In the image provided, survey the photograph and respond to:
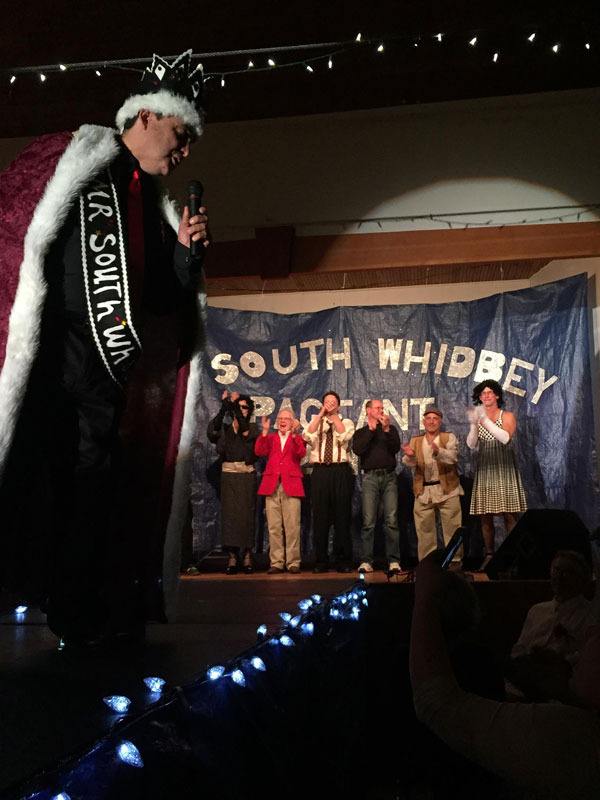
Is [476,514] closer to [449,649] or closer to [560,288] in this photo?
[560,288]

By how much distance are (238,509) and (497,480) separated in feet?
7.07

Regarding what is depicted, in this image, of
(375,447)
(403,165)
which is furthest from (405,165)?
(375,447)

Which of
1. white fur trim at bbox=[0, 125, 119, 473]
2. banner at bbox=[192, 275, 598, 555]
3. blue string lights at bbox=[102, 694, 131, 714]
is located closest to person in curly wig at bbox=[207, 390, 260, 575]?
banner at bbox=[192, 275, 598, 555]

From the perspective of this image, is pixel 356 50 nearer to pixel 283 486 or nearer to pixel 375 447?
pixel 375 447

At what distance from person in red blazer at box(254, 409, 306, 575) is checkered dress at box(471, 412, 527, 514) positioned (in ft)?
4.87

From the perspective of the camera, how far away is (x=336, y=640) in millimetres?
2150

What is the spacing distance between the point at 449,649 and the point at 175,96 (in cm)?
138

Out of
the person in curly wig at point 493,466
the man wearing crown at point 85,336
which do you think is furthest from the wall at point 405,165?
the man wearing crown at point 85,336

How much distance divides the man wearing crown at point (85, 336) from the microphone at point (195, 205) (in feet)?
0.03

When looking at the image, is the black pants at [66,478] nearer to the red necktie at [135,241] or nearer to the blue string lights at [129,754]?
the red necktie at [135,241]

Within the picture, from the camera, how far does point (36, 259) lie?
155 centimetres

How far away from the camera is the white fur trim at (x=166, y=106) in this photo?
1.86 meters

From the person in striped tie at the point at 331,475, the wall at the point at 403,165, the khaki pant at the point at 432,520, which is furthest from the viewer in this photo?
the person in striped tie at the point at 331,475

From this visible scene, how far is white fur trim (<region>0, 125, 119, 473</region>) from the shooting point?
1497mm
